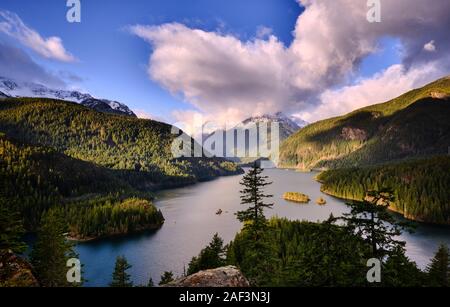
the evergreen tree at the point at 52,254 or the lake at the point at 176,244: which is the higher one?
the evergreen tree at the point at 52,254

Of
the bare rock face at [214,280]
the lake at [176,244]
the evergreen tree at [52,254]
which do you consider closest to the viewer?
the bare rock face at [214,280]

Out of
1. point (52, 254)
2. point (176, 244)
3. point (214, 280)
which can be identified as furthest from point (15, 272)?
point (176, 244)

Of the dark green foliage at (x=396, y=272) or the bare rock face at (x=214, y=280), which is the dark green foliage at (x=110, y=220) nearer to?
the bare rock face at (x=214, y=280)

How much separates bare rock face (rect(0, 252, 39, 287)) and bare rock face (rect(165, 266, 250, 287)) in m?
17.8

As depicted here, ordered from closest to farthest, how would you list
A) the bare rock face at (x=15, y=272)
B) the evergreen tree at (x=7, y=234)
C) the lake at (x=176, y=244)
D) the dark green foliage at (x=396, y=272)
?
the dark green foliage at (x=396, y=272)
the bare rock face at (x=15, y=272)
the evergreen tree at (x=7, y=234)
the lake at (x=176, y=244)

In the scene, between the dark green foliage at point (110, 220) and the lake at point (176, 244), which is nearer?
the lake at point (176, 244)

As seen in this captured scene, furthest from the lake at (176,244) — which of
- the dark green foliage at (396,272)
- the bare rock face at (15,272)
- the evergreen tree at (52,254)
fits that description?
the dark green foliage at (396,272)

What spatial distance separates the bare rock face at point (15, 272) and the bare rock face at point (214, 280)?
17.8m

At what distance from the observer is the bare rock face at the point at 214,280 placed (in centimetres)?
1606

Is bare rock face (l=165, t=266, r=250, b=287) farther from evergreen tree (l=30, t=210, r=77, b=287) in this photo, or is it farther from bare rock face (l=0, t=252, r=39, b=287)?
evergreen tree (l=30, t=210, r=77, b=287)

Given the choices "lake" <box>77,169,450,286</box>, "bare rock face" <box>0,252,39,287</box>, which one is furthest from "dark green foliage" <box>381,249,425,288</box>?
"lake" <box>77,169,450,286</box>
